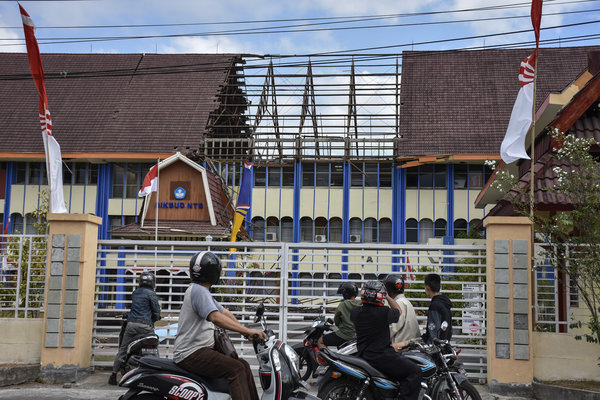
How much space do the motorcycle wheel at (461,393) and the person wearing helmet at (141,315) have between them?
4535mm

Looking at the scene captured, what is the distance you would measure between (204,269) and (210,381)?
97cm

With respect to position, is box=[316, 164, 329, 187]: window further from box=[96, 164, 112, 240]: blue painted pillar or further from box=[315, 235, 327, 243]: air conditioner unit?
box=[96, 164, 112, 240]: blue painted pillar

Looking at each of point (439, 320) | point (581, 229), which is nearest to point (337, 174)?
point (581, 229)

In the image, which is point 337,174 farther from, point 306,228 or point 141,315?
point 141,315

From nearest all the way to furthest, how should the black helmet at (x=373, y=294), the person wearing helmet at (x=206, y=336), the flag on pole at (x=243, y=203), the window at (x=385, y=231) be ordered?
the person wearing helmet at (x=206, y=336)
the black helmet at (x=373, y=294)
the flag on pole at (x=243, y=203)
the window at (x=385, y=231)

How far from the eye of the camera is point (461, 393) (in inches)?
284

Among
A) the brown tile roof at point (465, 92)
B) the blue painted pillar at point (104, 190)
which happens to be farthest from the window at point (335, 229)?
the blue painted pillar at point (104, 190)

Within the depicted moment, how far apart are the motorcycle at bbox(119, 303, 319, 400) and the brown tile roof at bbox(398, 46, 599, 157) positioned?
26.2 metres

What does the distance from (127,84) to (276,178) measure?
1044 centimetres

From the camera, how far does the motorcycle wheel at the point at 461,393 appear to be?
7.04 meters

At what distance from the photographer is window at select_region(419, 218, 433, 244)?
31.7m

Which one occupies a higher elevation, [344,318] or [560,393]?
[344,318]

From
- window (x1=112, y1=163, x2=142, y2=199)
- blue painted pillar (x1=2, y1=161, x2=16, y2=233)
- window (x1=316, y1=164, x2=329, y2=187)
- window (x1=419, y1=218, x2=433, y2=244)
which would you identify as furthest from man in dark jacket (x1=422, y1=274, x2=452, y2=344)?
blue painted pillar (x1=2, y1=161, x2=16, y2=233)

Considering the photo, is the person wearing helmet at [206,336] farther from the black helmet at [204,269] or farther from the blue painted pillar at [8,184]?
the blue painted pillar at [8,184]
